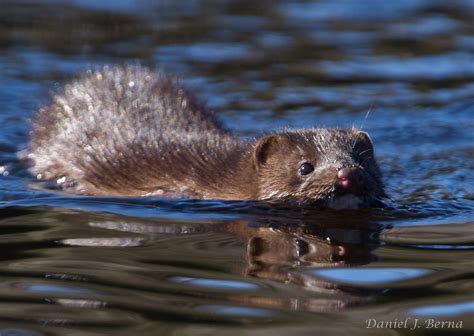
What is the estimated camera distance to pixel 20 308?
17.7ft

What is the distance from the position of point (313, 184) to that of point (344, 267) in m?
1.73

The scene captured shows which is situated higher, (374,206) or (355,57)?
(355,57)

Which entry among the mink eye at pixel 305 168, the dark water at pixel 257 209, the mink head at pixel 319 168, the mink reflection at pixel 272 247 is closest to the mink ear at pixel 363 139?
the mink head at pixel 319 168

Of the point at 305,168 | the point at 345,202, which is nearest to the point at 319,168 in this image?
the point at 305,168

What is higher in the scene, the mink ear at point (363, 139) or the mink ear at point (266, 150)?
the mink ear at point (363, 139)

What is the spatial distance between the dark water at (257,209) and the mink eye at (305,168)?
0.93 feet

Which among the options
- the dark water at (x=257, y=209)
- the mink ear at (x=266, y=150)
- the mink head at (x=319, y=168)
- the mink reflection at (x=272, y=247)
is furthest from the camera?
the mink ear at (x=266, y=150)

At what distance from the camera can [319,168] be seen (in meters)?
7.93

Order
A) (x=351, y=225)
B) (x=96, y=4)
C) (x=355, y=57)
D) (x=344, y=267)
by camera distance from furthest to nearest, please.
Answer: (x=96, y=4), (x=355, y=57), (x=351, y=225), (x=344, y=267)

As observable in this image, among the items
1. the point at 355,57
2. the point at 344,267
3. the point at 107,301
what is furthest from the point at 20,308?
the point at 355,57

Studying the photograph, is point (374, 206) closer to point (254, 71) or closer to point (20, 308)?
point (20, 308)

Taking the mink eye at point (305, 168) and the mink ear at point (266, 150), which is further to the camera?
the mink ear at point (266, 150)

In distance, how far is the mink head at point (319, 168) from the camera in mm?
7754

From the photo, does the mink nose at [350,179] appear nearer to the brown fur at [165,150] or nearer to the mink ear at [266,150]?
the brown fur at [165,150]
